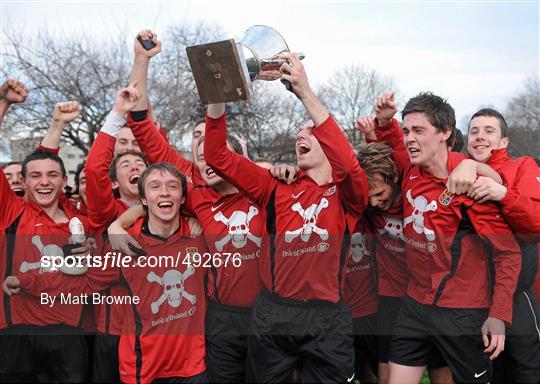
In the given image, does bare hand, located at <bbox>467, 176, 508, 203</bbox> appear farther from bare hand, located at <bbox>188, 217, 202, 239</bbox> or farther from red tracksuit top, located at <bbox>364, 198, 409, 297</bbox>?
bare hand, located at <bbox>188, 217, 202, 239</bbox>

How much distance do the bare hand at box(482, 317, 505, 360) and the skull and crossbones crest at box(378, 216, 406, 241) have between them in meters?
0.75

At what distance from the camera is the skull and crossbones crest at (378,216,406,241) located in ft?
11.9

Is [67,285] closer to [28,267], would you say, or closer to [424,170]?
[28,267]

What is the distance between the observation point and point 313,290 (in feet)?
10.6

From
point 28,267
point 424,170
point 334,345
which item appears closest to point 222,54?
point 424,170

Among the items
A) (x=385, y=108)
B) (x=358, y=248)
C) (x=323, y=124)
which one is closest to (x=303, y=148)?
(x=323, y=124)

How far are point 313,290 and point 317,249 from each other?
0.82ft

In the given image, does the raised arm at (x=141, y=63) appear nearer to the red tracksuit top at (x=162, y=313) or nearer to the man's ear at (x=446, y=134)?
the red tracksuit top at (x=162, y=313)

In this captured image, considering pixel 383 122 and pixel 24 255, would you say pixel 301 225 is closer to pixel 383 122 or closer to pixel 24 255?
pixel 383 122

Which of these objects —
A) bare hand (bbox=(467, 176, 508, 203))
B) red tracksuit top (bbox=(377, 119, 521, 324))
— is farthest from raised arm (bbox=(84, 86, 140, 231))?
bare hand (bbox=(467, 176, 508, 203))

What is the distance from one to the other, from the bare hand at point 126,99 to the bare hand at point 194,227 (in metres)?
0.87

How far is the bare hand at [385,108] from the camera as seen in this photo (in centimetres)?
364

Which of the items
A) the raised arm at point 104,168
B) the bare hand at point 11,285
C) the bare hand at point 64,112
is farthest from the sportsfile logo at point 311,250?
the bare hand at point 64,112

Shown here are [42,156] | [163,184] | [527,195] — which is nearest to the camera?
[527,195]
